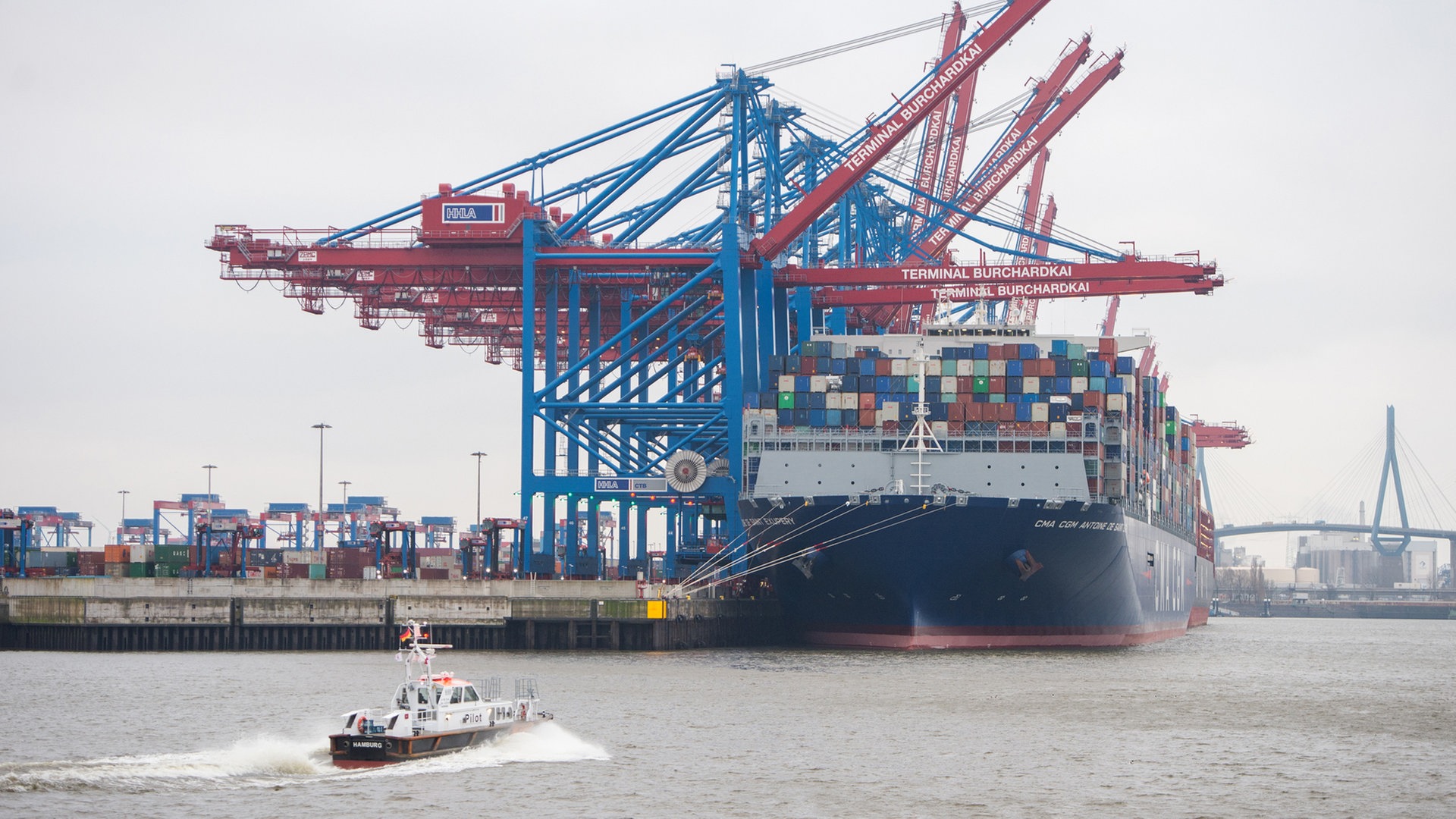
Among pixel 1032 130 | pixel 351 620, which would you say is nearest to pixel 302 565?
pixel 351 620

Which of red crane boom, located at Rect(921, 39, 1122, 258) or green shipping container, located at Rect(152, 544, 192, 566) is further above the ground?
red crane boom, located at Rect(921, 39, 1122, 258)

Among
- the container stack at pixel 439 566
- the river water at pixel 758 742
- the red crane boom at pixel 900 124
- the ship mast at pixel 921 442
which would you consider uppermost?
the red crane boom at pixel 900 124

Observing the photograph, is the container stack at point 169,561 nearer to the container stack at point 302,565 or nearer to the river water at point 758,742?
the container stack at point 302,565

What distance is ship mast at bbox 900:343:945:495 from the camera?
6550 cm

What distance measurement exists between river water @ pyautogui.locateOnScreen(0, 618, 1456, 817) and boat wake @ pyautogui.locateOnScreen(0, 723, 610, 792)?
7 cm

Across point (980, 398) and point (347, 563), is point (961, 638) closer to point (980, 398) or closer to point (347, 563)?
point (980, 398)

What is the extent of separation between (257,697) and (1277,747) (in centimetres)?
2549

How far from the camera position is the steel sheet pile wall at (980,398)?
6812 centimetres

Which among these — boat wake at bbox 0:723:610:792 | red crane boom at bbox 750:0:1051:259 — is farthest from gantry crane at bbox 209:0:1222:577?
boat wake at bbox 0:723:610:792

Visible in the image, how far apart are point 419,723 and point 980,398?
3842 centimetres

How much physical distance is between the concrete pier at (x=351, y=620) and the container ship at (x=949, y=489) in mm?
6073

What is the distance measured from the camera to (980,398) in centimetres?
6950

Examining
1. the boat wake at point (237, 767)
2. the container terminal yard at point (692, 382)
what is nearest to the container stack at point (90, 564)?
the container terminal yard at point (692, 382)

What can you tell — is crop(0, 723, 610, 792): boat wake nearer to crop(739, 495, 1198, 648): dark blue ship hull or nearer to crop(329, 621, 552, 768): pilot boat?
crop(329, 621, 552, 768): pilot boat
